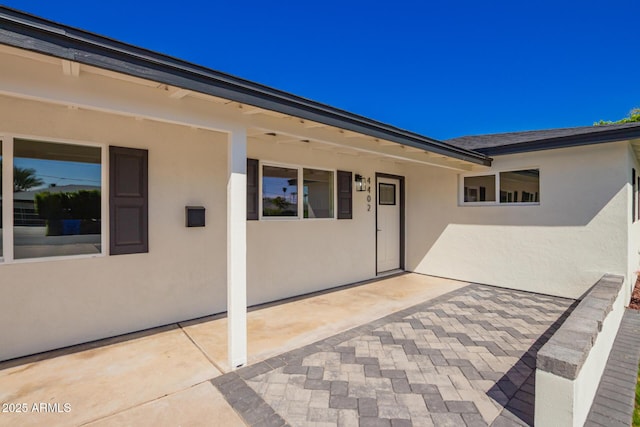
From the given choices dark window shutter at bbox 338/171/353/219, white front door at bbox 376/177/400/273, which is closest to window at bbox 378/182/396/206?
white front door at bbox 376/177/400/273

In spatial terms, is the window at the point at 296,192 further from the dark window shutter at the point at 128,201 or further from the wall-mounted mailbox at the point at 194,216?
the dark window shutter at the point at 128,201

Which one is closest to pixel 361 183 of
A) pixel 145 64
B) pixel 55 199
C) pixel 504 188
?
pixel 504 188

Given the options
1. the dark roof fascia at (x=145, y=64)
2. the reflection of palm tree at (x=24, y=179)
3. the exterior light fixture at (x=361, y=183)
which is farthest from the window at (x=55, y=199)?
the exterior light fixture at (x=361, y=183)

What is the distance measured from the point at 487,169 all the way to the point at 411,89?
880 centimetres

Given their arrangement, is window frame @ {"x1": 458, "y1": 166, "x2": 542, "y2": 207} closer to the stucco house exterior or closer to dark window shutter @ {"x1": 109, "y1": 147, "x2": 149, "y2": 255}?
the stucco house exterior

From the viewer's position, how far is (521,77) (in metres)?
11.4

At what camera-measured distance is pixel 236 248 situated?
10.2 ft

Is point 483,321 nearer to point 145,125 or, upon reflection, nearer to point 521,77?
point 145,125

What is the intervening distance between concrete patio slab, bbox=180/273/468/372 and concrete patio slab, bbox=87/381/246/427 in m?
0.49

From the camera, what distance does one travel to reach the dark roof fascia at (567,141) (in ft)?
15.5

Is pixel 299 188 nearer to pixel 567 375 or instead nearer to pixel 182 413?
pixel 182 413

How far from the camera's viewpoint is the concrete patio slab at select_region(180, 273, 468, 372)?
3.66 m

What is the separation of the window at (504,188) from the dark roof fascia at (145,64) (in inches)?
176

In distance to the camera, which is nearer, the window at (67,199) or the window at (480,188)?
the window at (67,199)
